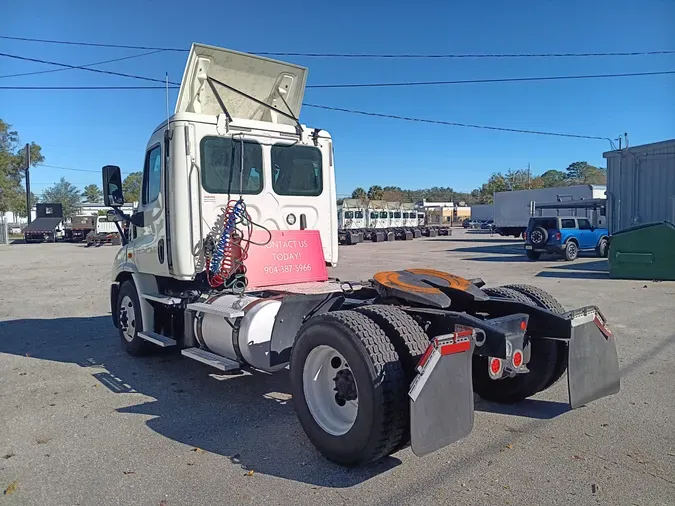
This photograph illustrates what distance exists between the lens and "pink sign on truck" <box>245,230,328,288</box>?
583cm

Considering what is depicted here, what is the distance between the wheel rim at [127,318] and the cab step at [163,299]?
0.50 m

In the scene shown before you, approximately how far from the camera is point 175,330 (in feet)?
20.6

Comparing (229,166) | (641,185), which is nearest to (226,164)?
(229,166)

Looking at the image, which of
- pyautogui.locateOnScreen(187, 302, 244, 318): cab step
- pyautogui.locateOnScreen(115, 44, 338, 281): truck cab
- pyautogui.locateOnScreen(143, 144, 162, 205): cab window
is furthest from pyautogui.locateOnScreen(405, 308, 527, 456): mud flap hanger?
pyautogui.locateOnScreen(143, 144, 162, 205): cab window

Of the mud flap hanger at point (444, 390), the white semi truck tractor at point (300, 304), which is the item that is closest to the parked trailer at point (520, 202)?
the white semi truck tractor at point (300, 304)

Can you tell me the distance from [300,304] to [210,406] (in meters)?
1.31

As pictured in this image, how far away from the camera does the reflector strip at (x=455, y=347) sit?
330 centimetres

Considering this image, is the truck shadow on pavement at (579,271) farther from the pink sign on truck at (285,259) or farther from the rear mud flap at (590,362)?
the rear mud flap at (590,362)

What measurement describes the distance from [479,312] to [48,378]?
15.8ft

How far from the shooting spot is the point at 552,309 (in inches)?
188

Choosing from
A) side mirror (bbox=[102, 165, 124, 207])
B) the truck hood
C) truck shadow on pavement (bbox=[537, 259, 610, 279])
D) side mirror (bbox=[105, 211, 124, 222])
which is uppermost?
the truck hood

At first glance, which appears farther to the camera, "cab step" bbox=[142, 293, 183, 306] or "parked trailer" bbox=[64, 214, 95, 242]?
"parked trailer" bbox=[64, 214, 95, 242]

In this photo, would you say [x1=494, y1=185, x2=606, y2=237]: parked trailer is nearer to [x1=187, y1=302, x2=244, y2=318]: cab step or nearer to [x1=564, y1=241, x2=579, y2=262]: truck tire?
[x1=564, y1=241, x2=579, y2=262]: truck tire

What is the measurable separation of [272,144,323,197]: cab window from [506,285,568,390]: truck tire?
278 cm
